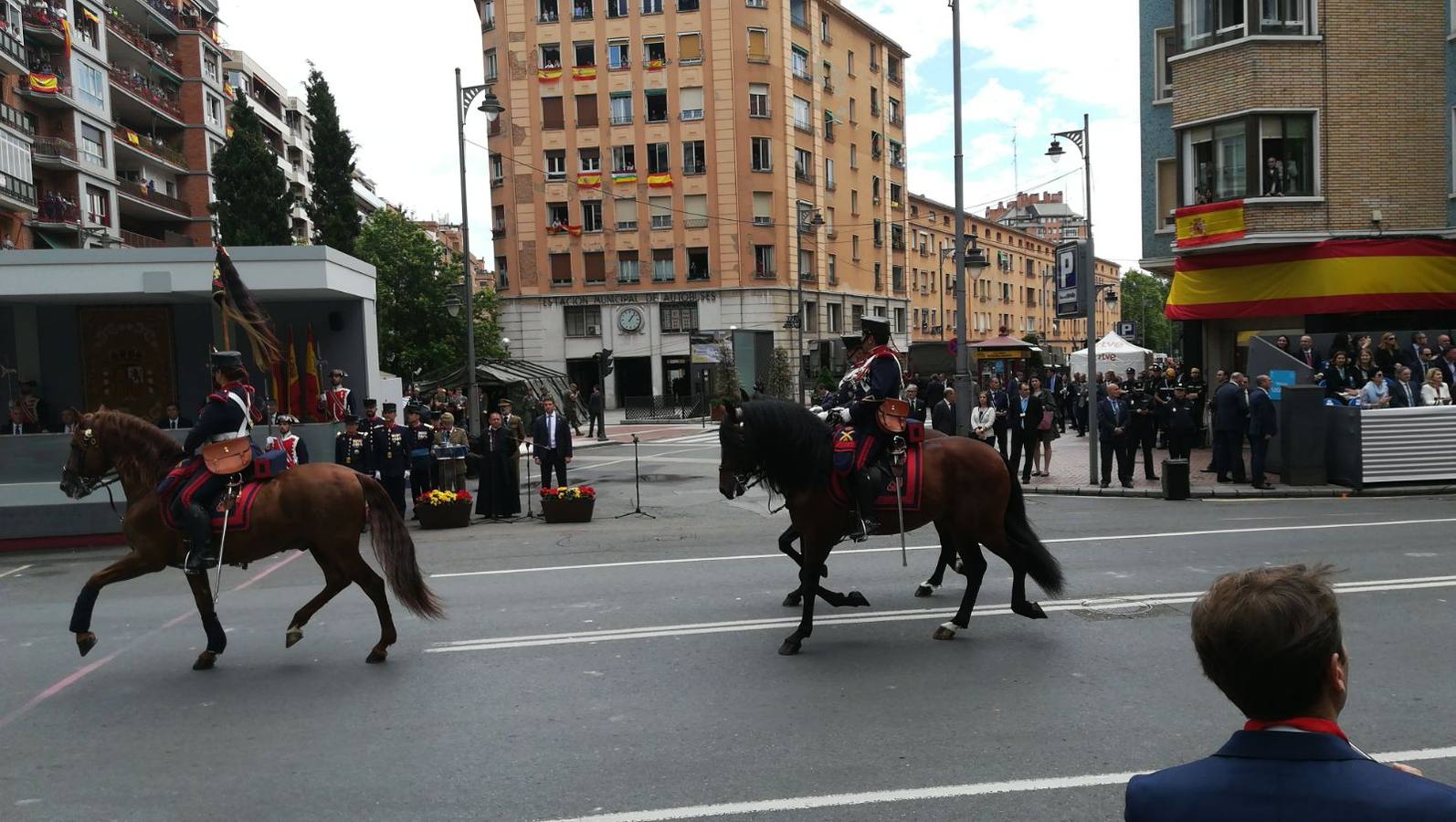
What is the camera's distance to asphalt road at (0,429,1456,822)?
500 cm

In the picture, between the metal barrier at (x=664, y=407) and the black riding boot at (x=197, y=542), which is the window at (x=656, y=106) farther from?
the black riding boot at (x=197, y=542)

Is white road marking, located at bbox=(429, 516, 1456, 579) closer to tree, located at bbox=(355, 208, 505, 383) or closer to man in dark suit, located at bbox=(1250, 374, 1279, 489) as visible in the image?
man in dark suit, located at bbox=(1250, 374, 1279, 489)

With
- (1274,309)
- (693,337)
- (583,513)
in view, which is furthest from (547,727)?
(693,337)

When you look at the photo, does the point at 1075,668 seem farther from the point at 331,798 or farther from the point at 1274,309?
the point at 1274,309

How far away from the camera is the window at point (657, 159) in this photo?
55.6 meters

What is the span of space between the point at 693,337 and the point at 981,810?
51.2 meters

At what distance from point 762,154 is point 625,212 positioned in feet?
27.1

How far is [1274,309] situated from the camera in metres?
21.7

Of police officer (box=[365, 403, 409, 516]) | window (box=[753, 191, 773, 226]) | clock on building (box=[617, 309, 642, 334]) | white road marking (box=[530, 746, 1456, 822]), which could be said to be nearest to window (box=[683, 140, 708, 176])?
window (box=[753, 191, 773, 226])

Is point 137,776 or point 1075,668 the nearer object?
point 137,776

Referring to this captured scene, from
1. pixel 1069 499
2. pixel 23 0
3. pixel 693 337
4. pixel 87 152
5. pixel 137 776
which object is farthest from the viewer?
pixel 693 337

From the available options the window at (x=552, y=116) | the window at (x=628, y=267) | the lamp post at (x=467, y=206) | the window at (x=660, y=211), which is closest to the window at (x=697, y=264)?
the window at (x=660, y=211)

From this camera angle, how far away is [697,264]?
2216 inches

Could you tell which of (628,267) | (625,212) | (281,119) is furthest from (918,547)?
(281,119)
